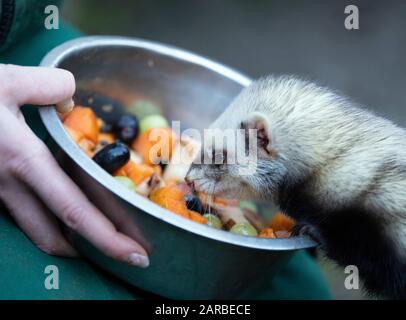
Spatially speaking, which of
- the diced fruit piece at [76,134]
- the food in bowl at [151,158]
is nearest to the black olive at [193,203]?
the food in bowl at [151,158]

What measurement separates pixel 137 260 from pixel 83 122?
1.59 ft

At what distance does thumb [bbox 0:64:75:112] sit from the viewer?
4.20ft

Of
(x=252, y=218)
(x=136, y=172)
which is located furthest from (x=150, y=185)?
(x=252, y=218)

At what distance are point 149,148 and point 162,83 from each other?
226mm

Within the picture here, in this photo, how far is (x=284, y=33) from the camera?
4074 millimetres

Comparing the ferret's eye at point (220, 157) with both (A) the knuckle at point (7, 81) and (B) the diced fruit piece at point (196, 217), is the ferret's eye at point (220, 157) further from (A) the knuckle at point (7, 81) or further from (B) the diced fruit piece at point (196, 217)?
(A) the knuckle at point (7, 81)

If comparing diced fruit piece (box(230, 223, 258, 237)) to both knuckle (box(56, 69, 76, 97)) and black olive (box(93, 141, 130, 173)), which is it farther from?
knuckle (box(56, 69, 76, 97))

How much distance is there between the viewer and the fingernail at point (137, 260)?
4.10ft

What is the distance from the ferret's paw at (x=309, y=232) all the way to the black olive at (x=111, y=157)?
0.45 m

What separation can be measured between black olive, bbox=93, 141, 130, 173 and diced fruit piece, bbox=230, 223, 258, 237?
1.02 feet

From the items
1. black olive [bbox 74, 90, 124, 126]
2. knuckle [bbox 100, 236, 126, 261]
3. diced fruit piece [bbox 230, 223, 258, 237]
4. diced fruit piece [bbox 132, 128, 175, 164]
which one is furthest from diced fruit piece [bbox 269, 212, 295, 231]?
black olive [bbox 74, 90, 124, 126]

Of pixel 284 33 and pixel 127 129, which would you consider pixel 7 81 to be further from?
pixel 284 33

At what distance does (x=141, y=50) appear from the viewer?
177cm

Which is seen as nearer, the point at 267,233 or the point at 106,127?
the point at 267,233
